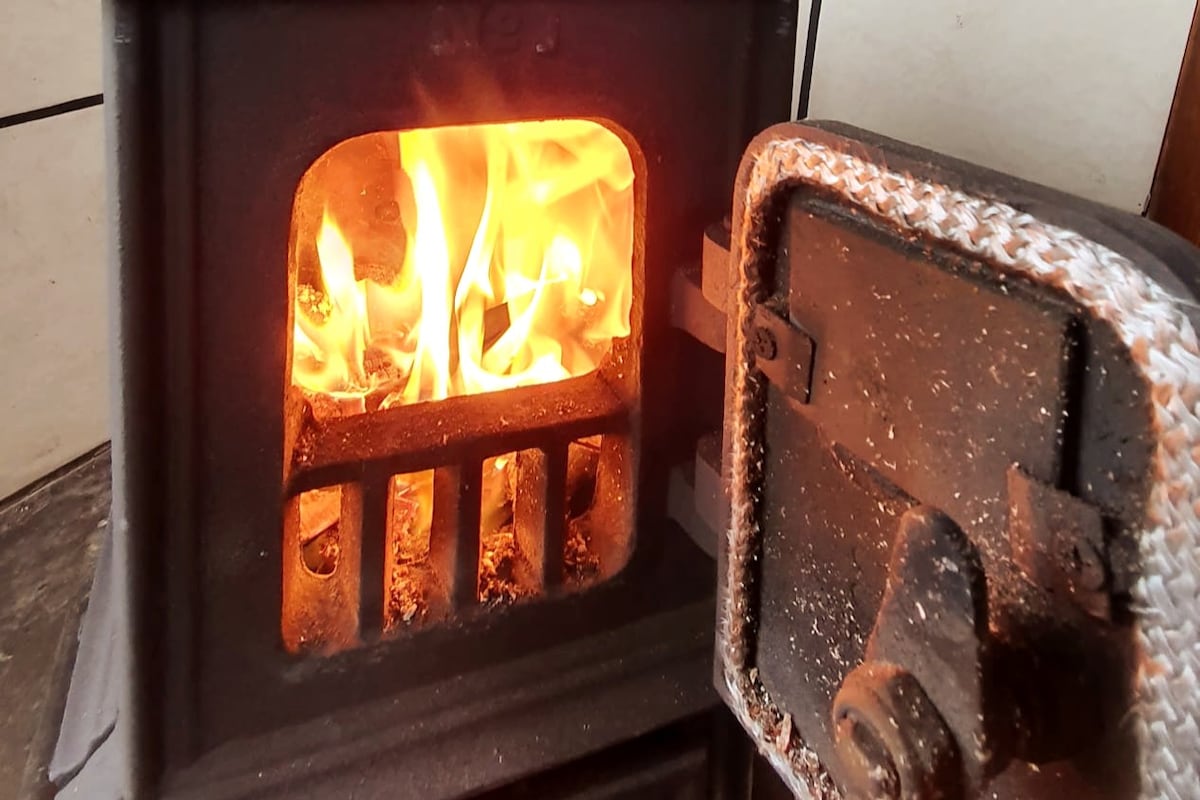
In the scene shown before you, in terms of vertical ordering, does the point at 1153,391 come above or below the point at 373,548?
above

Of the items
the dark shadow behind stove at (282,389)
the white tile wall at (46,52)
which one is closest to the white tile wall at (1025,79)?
the dark shadow behind stove at (282,389)

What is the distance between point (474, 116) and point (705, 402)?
28 centimetres

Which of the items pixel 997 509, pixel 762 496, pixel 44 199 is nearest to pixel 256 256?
pixel 762 496

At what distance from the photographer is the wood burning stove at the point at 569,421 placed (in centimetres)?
43

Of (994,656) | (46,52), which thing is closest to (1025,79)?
(994,656)

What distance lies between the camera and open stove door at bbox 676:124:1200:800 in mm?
380

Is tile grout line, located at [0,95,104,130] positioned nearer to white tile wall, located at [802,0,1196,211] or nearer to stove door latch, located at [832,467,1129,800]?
white tile wall, located at [802,0,1196,211]

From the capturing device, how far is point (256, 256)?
25.7 inches

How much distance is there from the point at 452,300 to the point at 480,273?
32 millimetres

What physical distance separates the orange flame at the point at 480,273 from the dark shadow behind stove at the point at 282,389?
0.28 feet

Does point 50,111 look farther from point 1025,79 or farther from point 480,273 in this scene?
point 1025,79

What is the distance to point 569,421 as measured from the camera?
0.79 meters

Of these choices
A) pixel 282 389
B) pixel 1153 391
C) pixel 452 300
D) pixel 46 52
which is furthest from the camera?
pixel 46 52

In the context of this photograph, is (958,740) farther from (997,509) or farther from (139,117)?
(139,117)
